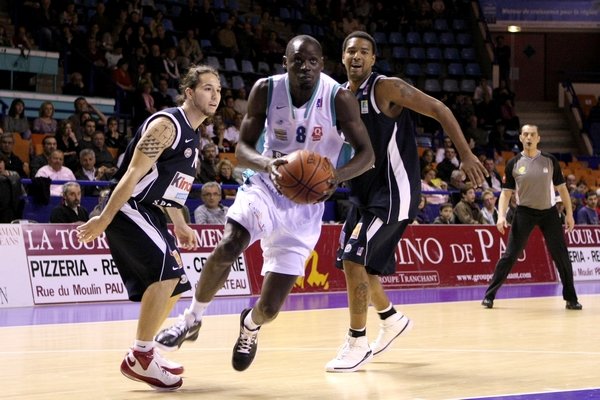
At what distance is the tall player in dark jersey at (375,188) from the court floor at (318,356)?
520 millimetres

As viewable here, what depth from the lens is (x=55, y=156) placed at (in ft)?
45.6

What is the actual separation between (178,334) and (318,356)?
1.81 meters

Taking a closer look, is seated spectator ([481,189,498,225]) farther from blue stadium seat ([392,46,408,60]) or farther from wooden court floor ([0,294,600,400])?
blue stadium seat ([392,46,408,60])

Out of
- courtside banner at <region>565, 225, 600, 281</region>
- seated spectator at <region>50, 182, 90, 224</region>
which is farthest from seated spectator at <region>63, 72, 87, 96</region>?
courtside banner at <region>565, 225, 600, 281</region>

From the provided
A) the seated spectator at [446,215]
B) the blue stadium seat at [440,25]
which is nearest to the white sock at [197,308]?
the seated spectator at [446,215]

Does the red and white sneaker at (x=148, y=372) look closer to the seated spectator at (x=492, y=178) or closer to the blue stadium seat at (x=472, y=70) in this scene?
the seated spectator at (x=492, y=178)

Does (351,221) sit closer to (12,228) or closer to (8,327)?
(8,327)

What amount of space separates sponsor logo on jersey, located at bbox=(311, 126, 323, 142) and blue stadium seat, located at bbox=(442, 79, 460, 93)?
21715mm

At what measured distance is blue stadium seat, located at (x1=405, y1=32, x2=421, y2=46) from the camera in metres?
28.6

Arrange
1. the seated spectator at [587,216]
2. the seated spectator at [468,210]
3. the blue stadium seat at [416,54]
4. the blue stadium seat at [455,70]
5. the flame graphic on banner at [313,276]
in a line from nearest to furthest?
1. the flame graphic on banner at [313,276]
2. the seated spectator at [468,210]
3. the seated spectator at [587,216]
4. the blue stadium seat at [416,54]
5. the blue stadium seat at [455,70]

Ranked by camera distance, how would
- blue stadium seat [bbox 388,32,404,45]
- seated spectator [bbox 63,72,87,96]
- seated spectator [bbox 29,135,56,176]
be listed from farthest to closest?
blue stadium seat [bbox 388,32,404,45] < seated spectator [bbox 63,72,87,96] < seated spectator [bbox 29,135,56,176]

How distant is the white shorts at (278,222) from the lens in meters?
6.04

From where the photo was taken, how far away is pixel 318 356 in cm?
753

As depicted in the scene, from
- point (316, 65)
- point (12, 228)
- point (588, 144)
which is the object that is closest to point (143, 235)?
point (316, 65)
